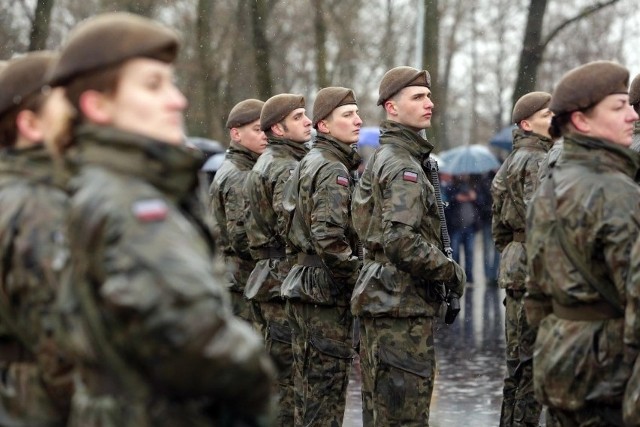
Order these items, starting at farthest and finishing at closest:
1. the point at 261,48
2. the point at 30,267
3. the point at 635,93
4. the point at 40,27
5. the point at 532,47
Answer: the point at 261,48 → the point at 40,27 → the point at 532,47 → the point at 635,93 → the point at 30,267

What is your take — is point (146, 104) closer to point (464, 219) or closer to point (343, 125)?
point (343, 125)

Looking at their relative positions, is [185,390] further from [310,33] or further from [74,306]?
[310,33]

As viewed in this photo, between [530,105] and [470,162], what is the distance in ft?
47.7

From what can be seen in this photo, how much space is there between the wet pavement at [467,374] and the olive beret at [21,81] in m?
5.50

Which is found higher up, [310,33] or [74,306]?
[74,306]

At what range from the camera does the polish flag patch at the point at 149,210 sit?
370 cm

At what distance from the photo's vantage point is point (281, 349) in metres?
10.1

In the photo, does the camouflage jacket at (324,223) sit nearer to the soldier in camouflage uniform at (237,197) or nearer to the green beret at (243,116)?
the soldier in camouflage uniform at (237,197)

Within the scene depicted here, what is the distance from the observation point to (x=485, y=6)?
1566 inches

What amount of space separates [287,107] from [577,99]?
15.6 feet

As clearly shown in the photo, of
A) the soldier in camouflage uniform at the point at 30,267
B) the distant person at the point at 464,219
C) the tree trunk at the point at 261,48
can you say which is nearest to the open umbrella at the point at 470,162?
the distant person at the point at 464,219

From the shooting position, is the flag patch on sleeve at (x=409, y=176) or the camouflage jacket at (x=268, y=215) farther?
the camouflage jacket at (x=268, y=215)

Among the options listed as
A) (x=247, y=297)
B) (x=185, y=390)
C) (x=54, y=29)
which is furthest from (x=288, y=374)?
(x=54, y=29)

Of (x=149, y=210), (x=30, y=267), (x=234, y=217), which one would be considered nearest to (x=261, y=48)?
(x=234, y=217)
